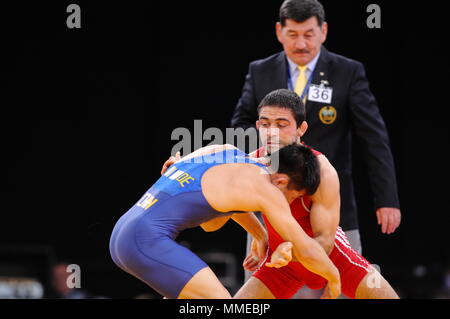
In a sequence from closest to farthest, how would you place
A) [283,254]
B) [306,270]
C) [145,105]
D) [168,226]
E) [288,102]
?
[283,254] → [168,226] → [306,270] → [288,102] → [145,105]

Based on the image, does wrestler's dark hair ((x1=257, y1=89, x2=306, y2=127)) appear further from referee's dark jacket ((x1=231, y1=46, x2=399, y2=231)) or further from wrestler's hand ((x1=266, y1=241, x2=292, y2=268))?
wrestler's hand ((x1=266, y1=241, x2=292, y2=268))

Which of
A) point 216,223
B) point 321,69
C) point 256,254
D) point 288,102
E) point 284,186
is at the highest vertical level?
point 321,69

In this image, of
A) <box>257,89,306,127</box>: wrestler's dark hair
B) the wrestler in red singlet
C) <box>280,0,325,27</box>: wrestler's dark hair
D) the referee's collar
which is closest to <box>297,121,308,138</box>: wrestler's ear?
<box>257,89,306,127</box>: wrestler's dark hair

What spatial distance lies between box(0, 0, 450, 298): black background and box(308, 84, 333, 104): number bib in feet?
7.62

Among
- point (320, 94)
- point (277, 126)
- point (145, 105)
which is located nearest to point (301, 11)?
point (320, 94)

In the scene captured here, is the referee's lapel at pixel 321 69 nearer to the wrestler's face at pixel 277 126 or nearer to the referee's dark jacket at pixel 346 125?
the referee's dark jacket at pixel 346 125

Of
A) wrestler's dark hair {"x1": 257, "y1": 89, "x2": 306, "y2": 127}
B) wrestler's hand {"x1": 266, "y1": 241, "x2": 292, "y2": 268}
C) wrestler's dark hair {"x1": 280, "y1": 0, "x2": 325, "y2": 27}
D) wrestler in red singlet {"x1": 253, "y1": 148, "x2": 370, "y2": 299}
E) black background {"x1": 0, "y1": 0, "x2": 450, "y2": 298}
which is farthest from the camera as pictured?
black background {"x1": 0, "y1": 0, "x2": 450, "y2": 298}

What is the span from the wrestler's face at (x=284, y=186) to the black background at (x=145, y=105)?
311cm

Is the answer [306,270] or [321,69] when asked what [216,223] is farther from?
[321,69]

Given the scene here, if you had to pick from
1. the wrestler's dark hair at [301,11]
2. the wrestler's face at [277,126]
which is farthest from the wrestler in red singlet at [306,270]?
the wrestler's dark hair at [301,11]

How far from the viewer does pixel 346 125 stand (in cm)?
361

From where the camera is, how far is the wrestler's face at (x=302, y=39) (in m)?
3.53

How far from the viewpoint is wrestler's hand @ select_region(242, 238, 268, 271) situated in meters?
3.21

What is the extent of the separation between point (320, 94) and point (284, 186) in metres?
0.88
